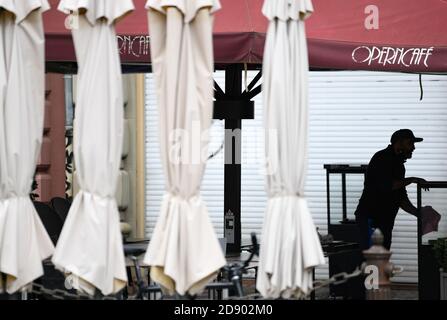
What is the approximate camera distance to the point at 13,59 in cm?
690

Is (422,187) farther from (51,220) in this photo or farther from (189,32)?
(189,32)

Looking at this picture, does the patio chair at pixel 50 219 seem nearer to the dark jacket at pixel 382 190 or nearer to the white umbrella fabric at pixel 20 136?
the white umbrella fabric at pixel 20 136

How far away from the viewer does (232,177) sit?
31.7 ft

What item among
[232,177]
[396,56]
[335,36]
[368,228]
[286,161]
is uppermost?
[335,36]

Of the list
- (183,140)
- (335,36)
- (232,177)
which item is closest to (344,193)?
(232,177)

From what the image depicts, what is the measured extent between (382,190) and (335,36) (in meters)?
3.14

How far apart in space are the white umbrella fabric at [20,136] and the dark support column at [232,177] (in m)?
2.80

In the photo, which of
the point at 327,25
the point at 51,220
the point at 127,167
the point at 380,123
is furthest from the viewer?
the point at 127,167

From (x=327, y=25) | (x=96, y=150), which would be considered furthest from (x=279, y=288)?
(x=327, y=25)

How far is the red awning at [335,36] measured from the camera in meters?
8.17

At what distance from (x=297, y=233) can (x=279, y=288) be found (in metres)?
0.35

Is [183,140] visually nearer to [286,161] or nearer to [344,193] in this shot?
[286,161]

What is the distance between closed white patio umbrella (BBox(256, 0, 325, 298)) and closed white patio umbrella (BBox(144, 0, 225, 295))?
345mm

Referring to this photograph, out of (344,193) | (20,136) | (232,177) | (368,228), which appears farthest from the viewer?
(344,193)
